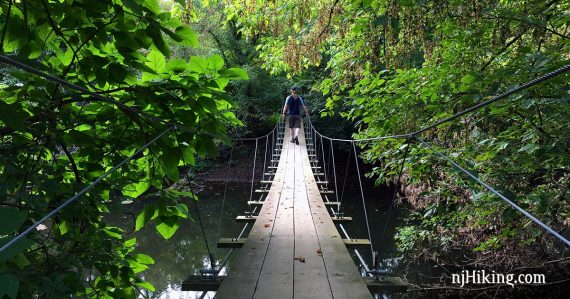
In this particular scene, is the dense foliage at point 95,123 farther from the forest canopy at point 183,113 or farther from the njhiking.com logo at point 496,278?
the njhiking.com logo at point 496,278

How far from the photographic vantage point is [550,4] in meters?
1.92

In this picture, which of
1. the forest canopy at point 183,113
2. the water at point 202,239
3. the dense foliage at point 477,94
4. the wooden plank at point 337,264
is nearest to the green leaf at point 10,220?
the forest canopy at point 183,113

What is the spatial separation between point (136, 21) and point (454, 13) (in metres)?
2.01

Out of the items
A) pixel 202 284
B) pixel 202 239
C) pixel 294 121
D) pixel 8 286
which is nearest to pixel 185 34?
pixel 8 286

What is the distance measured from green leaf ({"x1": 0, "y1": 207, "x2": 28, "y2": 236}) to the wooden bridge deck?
3.25ft

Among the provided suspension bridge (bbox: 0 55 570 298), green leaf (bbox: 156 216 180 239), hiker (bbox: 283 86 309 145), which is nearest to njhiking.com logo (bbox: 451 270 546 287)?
suspension bridge (bbox: 0 55 570 298)

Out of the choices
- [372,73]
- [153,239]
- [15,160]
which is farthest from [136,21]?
[153,239]

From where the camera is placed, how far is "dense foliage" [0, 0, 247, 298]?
861 mm

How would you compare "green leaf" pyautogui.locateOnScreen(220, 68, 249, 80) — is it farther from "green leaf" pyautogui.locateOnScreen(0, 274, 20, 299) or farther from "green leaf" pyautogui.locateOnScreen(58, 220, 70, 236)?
"green leaf" pyautogui.locateOnScreen(0, 274, 20, 299)

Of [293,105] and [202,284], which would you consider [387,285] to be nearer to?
[202,284]

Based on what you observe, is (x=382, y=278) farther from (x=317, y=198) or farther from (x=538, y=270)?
(x=538, y=270)

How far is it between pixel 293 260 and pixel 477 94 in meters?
→ 1.38

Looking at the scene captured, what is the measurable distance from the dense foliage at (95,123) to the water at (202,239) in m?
4.58

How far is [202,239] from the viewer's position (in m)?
7.41
